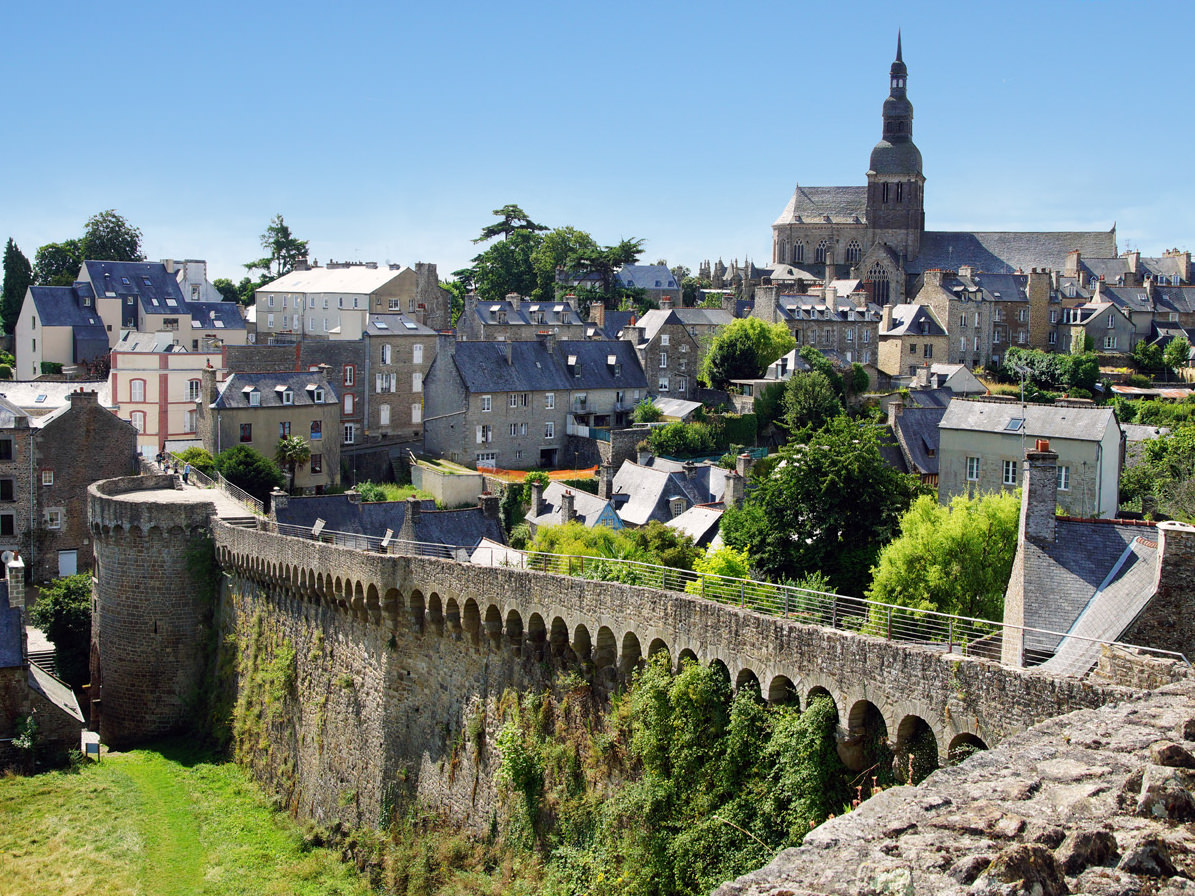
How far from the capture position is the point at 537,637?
57.1 feet

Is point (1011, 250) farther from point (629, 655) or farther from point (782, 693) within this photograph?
point (782, 693)

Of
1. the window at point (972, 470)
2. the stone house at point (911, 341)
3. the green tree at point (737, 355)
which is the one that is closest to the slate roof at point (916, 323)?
the stone house at point (911, 341)

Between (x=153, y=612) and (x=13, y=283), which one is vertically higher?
(x=13, y=283)

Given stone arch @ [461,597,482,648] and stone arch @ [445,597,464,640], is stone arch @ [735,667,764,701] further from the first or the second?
stone arch @ [445,597,464,640]

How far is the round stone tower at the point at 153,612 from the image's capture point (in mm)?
29922

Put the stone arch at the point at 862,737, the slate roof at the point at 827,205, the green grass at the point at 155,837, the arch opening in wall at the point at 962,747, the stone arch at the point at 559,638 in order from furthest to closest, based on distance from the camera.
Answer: the slate roof at the point at 827,205 → the green grass at the point at 155,837 → the stone arch at the point at 559,638 → the stone arch at the point at 862,737 → the arch opening in wall at the point at 962,747

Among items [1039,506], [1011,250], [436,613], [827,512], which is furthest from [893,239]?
[436,613]

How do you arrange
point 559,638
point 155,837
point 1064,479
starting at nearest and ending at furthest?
point 559,638, point 155,837, point 1064,479

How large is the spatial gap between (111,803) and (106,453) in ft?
63.5

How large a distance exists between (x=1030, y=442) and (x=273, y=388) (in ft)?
90.9

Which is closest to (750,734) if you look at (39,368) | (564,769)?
(564,769)

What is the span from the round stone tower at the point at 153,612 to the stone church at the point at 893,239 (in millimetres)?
71406

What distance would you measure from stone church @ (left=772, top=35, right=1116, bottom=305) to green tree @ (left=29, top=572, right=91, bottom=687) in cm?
6909

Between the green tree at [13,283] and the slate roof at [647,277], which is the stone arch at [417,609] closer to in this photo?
the green tree at [13,283]
